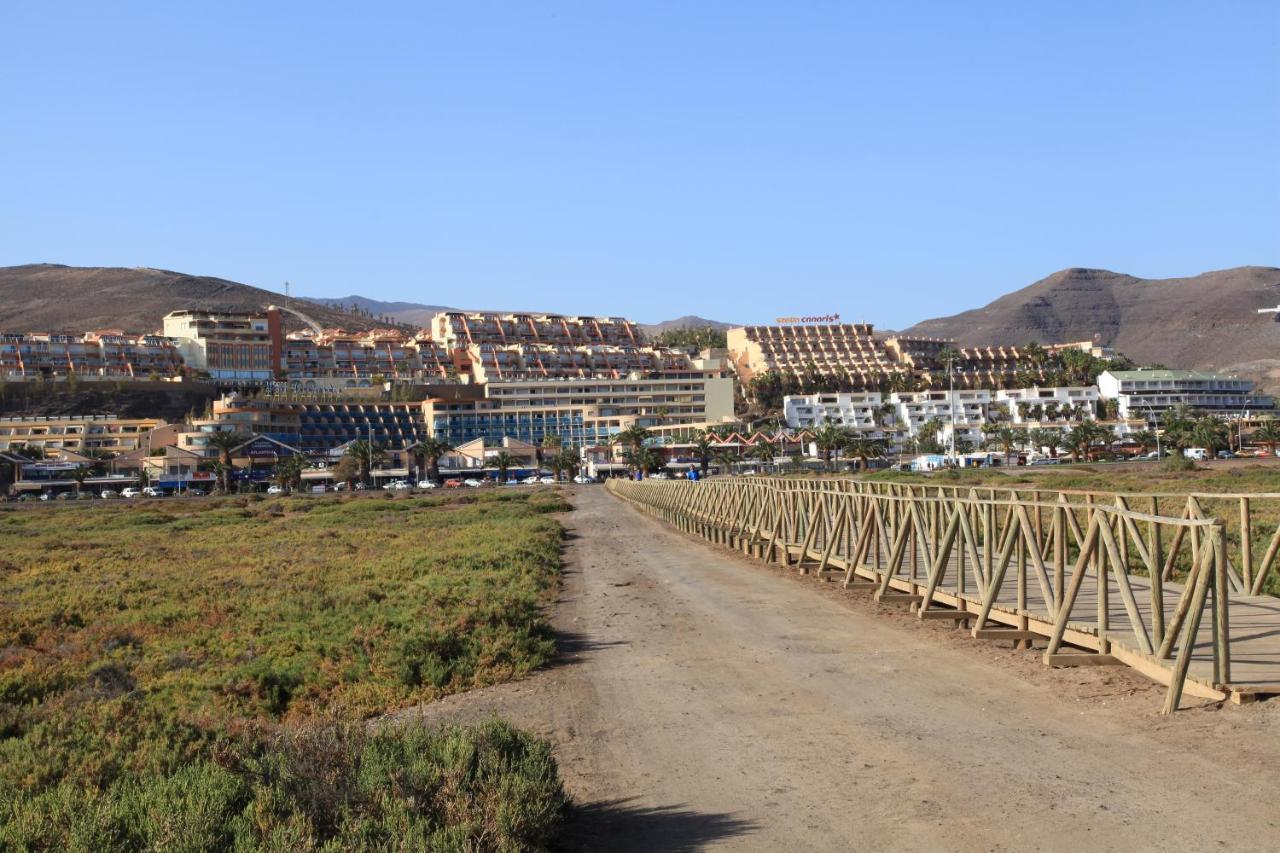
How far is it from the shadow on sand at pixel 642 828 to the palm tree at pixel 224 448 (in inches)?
4643

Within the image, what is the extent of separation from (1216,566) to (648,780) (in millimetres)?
4388

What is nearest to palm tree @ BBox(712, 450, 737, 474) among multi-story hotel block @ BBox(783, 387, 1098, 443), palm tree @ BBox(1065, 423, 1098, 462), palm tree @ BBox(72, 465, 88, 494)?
multi-story hotel block @ BBox(783, 387, 1098, 443)

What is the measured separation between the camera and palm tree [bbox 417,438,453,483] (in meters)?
132

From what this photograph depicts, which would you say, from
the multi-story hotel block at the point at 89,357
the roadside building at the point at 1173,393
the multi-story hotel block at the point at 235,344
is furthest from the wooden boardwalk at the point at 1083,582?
the multi-story hotel block at the point at 235,344

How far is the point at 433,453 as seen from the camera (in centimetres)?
13200

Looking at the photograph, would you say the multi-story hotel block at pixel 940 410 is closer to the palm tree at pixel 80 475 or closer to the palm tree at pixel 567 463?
the palm tree at pixel 567 463

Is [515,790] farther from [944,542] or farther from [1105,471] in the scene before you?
[1105,471]

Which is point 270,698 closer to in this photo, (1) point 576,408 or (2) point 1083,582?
(2) point 1083,582

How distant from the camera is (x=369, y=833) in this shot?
616 cm

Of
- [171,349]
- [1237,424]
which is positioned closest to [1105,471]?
[1237,424]

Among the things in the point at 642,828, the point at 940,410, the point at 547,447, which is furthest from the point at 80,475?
the point at 642,828

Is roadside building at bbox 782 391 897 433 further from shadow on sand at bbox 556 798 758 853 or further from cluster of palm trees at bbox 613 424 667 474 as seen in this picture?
shadow on sand at bbox 556 798 758 853

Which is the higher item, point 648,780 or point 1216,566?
point 1216,566

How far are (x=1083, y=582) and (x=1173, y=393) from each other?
166m
